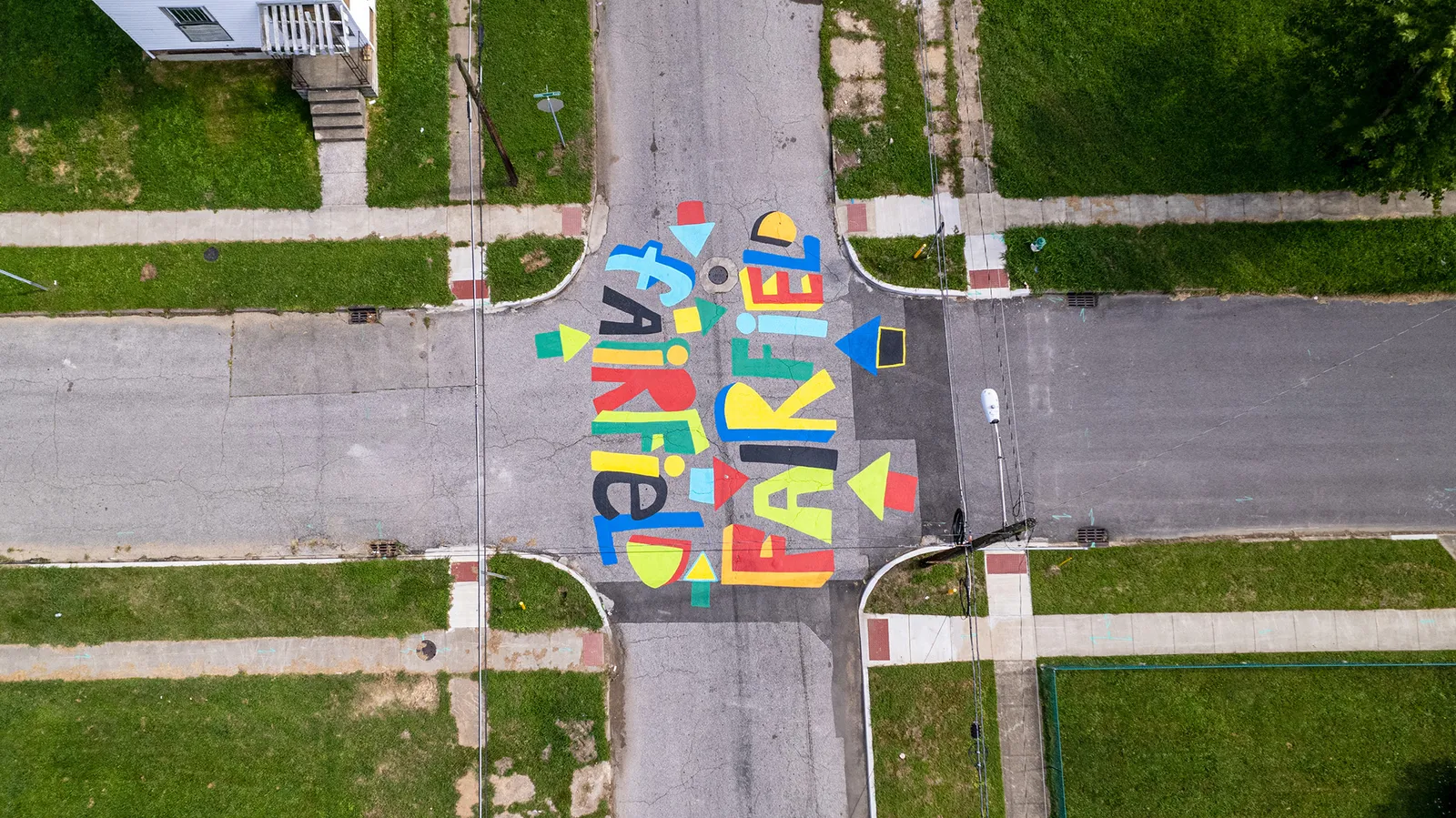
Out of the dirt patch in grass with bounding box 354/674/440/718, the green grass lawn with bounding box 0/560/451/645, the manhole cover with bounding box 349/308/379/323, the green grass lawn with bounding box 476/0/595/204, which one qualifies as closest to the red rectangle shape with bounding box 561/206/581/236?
the green grass lawn with bounding box 476/0/595/204

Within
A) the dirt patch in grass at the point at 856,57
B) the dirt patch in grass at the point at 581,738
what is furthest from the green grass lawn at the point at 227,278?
the dirt patch in grass at the point at 856,57

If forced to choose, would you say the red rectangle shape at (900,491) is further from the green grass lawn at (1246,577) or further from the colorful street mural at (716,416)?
the green grass lawn at (1246,577)

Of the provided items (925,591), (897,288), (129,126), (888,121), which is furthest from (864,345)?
(129,126)

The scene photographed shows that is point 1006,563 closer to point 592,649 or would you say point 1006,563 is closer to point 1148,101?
point 592,649

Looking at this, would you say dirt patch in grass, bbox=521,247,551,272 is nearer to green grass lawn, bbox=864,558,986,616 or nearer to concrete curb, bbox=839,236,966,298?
concrete curb, bbox=839,236,966,298

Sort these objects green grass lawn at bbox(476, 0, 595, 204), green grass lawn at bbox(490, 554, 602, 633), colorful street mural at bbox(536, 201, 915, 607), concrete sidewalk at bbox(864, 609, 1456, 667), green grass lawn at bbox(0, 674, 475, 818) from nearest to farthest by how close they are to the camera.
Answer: green grass lawn at bbox(0, 674, 475, 818) → concrete sidewalk at bbox(864, 609, 1456, 667) → green grass lawn at bbox(490, 554, 602, 633) → colorful street mural at bbox(536, 201, 915, 607) → green grass lawn at bbox(476, 0, 595, 204)

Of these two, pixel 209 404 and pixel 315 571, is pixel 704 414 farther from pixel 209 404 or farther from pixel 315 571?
pixel 209 404

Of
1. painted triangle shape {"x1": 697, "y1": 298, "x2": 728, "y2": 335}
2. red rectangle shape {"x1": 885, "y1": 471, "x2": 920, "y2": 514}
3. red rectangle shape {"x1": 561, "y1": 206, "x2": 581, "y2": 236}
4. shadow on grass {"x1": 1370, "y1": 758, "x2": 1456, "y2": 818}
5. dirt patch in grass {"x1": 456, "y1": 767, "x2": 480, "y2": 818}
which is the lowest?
shadow on grass {"x1": 1370, "y1": 758, "x2": 1456, "y2": 818}
